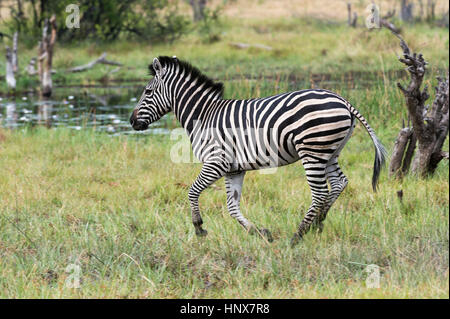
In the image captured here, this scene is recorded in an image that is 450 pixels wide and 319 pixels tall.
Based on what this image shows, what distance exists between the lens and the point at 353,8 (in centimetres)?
3322

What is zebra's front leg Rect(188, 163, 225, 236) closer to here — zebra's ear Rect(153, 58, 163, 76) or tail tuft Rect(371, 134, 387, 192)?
zebra's ear Rect(153, 58, 163, 76)

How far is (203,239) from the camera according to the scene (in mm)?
5438

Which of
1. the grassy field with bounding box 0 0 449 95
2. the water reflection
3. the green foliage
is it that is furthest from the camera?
the green foliage

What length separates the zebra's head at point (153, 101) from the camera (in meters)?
5.80

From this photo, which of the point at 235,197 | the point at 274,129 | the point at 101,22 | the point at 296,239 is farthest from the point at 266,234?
the point at 101,22

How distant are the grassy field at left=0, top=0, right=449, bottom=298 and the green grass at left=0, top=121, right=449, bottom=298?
1cm

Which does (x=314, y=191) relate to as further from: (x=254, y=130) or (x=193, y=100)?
(x=193, y=100)

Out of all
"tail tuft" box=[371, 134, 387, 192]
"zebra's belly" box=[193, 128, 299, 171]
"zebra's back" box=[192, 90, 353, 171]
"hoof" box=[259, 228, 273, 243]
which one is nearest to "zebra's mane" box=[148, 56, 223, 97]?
"zebra's back" box=[192, 90, 353, 171]

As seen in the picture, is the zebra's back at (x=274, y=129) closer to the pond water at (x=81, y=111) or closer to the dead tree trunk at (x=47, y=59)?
the pond water at (x=81, y=111)

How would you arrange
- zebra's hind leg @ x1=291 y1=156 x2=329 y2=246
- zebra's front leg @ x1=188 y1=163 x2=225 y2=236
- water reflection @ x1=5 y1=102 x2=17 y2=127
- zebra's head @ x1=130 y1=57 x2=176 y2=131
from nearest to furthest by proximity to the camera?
zebra's hind leg @ x1=291 y1=156 x2=329 y2=246, zebra's front leg @ x1=188 y1=163 x2=225 y2=236, zebra's head @ x1=130 y1=57 x2=176 y2=131, water reflection @ x1=5 y1=102 x2=17 y2=127

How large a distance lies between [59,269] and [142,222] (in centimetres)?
119

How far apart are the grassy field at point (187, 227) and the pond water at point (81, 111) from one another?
141 cm

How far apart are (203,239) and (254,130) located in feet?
3.40

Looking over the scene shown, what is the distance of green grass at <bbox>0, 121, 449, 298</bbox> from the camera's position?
448cm
